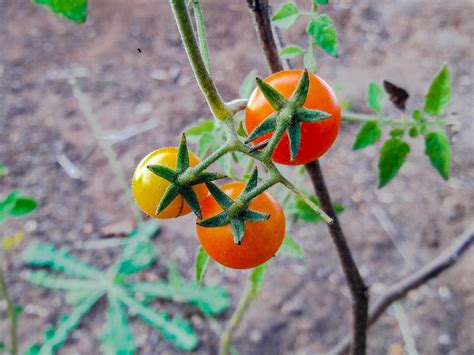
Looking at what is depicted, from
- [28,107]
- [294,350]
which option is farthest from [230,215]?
[28,107]

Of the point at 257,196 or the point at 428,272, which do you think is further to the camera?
the point at 428,272

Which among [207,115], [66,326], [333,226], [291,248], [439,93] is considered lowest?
[66,326]

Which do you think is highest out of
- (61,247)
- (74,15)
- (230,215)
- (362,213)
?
(74,15)

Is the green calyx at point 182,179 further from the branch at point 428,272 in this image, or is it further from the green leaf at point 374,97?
the branch at point 428,272

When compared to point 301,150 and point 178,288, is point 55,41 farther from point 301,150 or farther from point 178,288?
point 301,150

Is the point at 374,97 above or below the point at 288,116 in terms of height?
below

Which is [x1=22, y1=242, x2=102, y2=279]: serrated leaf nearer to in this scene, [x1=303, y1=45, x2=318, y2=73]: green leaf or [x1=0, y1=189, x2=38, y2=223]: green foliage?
[x1=0, y1=189, x2=38, y2=223]: green foliage

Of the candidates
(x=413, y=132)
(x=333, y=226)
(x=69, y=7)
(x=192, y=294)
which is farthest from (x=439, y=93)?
(x=192, y=294)

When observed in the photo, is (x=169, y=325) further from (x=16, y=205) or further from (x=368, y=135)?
(x=368, y=135)
